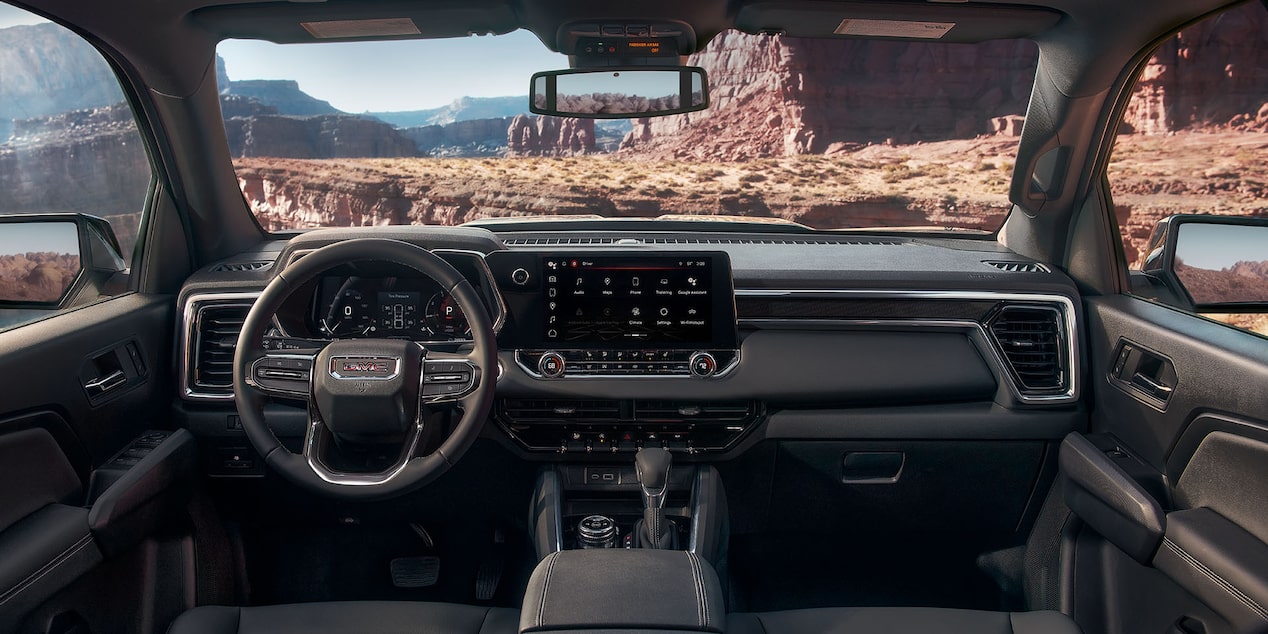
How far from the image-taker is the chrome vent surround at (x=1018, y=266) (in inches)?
117

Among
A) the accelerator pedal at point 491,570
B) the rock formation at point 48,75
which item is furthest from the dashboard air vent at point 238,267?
the accelerator pedal at point 491,570

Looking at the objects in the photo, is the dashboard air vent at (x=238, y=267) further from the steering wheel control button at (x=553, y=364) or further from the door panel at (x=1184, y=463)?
the door panel at (x=1184, y=463)

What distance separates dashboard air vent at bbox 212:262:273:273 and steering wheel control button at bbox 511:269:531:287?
0.95m

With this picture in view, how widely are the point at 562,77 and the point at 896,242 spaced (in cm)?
158

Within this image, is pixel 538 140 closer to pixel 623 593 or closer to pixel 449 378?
pixel 449 378

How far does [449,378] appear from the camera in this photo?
2.31 meters

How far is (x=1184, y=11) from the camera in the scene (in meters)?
2.40

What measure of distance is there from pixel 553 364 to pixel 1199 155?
2094 centimetres

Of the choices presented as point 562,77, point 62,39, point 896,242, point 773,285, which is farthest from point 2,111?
point 896,242

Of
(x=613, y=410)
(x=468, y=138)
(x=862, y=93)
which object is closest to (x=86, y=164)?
(x=613, y=410)

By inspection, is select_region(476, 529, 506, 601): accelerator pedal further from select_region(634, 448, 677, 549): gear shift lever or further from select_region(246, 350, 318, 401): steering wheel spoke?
select_region(246, 350, 318, 401): steering wheel spoke

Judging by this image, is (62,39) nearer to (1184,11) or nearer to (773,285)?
(773,285)

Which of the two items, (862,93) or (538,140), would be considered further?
(862,93)

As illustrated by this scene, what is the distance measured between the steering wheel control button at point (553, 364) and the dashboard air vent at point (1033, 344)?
153cm
